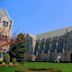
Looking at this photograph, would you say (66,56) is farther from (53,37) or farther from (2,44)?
(2,44)

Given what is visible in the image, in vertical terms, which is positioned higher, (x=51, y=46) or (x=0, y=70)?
(x=51, y=46)

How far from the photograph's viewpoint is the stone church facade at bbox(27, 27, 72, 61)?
233 ft

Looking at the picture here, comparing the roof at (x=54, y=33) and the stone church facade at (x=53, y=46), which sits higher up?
the roof at (x=54, y=33)

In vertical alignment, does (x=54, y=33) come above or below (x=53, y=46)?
above

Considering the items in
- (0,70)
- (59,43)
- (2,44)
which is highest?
(59,43)

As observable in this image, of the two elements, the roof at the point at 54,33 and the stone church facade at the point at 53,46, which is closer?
the stone church facade at the point at 53,46

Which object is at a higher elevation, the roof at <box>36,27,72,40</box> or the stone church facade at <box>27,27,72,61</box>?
the roof at <box>36,27,72,40</box>

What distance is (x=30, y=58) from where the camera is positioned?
247 ft

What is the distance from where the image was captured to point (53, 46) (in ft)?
258

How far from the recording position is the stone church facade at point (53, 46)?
71.2 metres

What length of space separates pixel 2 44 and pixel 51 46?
207 ft

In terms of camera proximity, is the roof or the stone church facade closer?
the stone church facade

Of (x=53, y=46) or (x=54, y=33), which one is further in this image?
(x=54, y=33)

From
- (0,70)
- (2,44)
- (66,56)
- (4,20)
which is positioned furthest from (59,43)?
(2,44)
